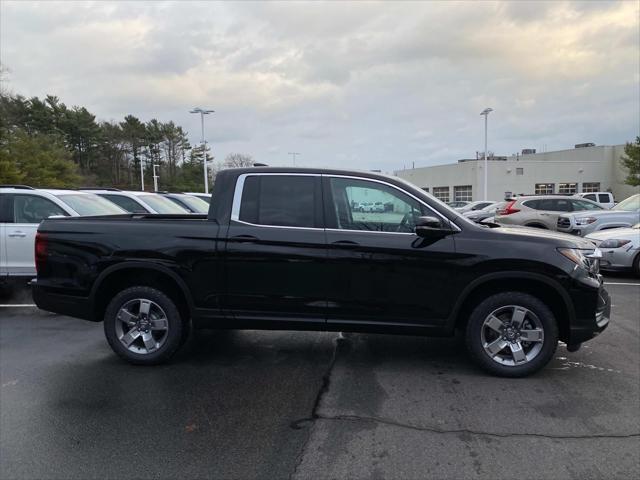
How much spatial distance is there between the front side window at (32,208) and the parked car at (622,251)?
10115 millimetres

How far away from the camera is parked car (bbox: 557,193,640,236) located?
1186 cm

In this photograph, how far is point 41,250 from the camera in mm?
4691

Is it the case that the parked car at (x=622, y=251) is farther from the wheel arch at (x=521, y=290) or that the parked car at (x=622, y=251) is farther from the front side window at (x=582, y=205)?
the front side window at (x=582, y=205)

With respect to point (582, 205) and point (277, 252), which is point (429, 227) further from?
point (582, 205)

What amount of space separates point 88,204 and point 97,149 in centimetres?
6875

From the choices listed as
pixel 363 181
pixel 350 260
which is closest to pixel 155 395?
pixel 350 260

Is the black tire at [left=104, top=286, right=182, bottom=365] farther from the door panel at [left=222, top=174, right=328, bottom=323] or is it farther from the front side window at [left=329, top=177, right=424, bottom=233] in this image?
the front side window at [left=329, top=177, right=424, bottom=233]

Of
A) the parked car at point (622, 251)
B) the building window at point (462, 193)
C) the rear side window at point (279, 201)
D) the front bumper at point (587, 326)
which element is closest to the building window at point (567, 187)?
the building window at point (462, 193)

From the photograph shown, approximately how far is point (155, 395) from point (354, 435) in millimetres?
1775

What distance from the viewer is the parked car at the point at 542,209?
1531 centimetres

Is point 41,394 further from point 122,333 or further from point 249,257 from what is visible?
point 249,257

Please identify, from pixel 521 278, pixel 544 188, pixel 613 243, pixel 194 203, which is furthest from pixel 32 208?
pixel 544 188

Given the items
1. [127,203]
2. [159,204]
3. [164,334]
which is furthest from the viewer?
[159,204]

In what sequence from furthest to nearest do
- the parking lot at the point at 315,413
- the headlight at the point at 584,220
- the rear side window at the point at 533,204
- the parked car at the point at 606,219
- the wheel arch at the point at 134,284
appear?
the rear side window at the point at 533,204 → the headlight at the point at 584,220 → the parked car at the point at 606,219 → the wheel arch at the point at 134,284 → the parking lot at the point at 315,413
